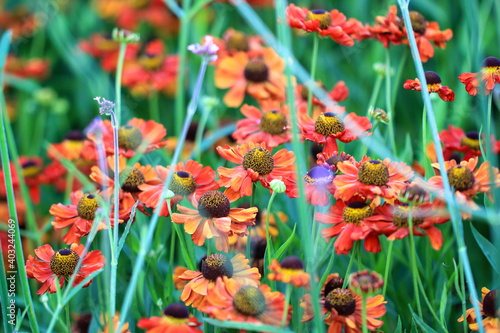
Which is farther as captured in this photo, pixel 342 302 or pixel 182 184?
pixel 182 184

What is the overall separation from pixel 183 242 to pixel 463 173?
0.33m

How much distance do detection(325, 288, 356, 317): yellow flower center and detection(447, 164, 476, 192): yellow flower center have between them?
0.17m

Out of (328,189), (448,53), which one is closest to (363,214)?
(328,189)

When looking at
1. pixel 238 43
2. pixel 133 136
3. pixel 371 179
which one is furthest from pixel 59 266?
pixel 238 43

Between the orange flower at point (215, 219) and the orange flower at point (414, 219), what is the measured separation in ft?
0.46

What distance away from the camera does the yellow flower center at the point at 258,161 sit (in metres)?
0.66

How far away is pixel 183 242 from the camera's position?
62cm

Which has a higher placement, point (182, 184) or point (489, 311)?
point (182, 184)

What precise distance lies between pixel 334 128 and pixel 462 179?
0.58 feet

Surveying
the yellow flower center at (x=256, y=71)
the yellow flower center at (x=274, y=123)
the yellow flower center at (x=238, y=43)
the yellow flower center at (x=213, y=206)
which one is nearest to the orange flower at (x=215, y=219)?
the yellow flower center at (x=213, y=206)

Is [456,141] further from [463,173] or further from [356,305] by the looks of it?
[356,305]

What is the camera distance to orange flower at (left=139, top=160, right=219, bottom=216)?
657 millimetres

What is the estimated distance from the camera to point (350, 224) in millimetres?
600

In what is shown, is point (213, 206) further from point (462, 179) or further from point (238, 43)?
point (238, 43)
